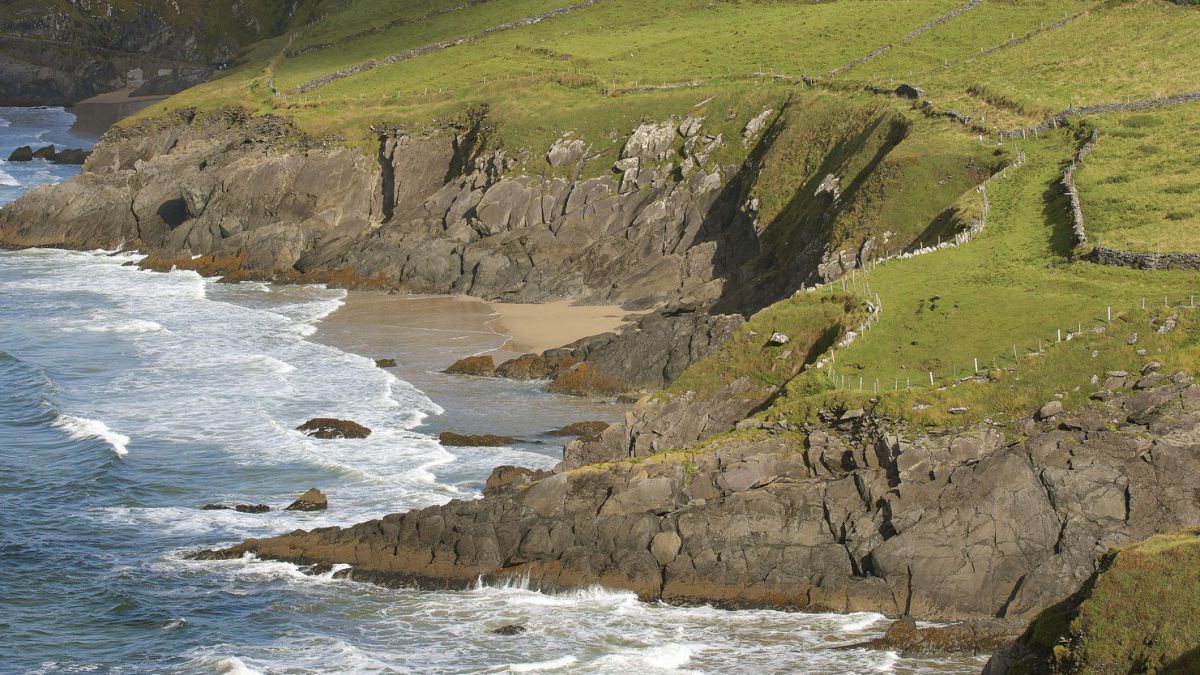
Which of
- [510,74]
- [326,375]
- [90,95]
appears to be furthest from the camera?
[90,95]

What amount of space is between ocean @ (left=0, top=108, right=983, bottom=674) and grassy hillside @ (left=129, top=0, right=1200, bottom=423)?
9.55m

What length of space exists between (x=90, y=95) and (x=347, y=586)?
167m

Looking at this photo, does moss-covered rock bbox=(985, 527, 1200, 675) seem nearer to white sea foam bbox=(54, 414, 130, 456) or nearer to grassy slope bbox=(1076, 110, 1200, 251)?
grassy slope bbox=(1076, 110, 1200, 251)

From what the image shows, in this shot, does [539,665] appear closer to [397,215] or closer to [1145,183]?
[1145,183]

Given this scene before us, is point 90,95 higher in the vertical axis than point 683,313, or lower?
higher

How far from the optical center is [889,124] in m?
78.7

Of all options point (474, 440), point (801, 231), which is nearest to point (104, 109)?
point (801, 231)

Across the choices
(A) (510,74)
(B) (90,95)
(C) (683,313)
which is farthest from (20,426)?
(B) (90,95)

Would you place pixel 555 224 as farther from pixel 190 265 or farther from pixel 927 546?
pixel 927 546

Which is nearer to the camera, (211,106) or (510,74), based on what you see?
(510,74)

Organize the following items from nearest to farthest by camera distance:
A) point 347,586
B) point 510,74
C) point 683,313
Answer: point 347,586 < point 683,313 < point 510,74

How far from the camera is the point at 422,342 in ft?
258

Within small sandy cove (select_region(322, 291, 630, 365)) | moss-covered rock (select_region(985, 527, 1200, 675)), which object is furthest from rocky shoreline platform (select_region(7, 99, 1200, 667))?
moss-covered rock (select_region(985, 527, 1200, 675))

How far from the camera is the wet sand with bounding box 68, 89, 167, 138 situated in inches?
6654
